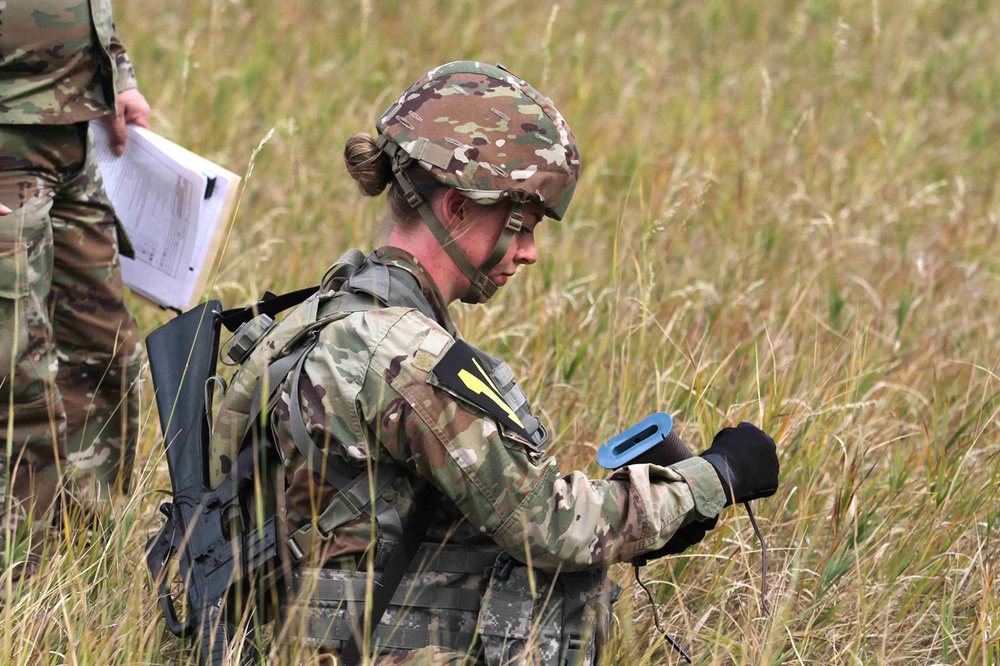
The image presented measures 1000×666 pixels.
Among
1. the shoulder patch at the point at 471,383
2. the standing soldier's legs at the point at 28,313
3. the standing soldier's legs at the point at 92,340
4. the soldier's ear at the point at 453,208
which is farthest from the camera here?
the standing soldier's legs at the point at 92,340

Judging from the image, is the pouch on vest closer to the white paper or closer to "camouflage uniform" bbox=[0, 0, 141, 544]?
"camouflage uniform" bbox=[0, 0, 141, 544]

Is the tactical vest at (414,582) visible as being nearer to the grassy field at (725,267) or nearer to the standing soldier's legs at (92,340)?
the grassy field at (725,267)

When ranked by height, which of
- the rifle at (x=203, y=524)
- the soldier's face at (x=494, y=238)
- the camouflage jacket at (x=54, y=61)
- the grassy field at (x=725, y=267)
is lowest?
the grassy field at (x=725, y=267)

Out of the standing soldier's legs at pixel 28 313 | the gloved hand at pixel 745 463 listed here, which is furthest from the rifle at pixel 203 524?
the gloved hand at pixel 745 463

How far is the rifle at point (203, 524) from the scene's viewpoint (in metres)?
2.25

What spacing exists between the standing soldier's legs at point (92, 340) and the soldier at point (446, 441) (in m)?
0.90

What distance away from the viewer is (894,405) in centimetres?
382

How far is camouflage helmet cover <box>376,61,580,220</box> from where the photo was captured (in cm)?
227

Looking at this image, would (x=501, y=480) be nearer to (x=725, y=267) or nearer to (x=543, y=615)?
(x=543, y=615)

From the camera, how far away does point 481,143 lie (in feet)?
7.46

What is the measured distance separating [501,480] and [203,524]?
618mm

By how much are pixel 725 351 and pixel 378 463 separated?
204 centimetres

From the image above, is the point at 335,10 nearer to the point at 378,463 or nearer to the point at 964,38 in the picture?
the point at 964,38

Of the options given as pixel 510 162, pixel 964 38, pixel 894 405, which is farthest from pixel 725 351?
pixel 964 38
